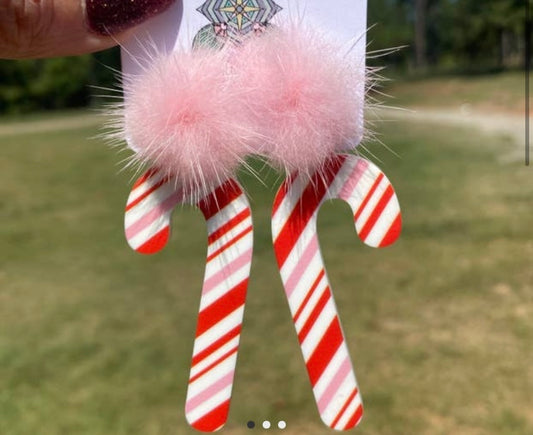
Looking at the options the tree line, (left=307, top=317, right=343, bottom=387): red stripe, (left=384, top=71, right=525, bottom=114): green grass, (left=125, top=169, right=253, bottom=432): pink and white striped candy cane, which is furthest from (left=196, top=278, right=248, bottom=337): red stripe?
the tree line

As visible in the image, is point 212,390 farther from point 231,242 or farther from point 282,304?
point 282,304

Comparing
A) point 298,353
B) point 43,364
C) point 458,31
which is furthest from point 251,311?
point 458,31

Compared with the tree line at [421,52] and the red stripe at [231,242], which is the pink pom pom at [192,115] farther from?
the tree line at [421,52]

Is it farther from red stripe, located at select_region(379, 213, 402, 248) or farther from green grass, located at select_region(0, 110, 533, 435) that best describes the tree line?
red stripe, located at select_region(379, 213, 402, 248)

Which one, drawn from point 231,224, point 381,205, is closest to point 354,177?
point 381,205

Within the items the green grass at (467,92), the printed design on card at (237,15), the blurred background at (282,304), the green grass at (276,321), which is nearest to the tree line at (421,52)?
the green grass at (467,92)

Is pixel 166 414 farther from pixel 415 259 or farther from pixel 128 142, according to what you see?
pixel 415 259

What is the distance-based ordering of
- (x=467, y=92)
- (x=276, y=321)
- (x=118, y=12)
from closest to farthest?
(x=118, y=12), (x=276, y=321), (x=467, y=92)
